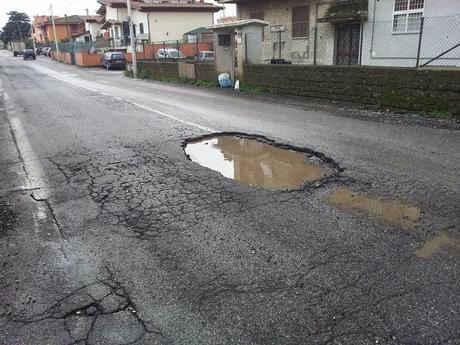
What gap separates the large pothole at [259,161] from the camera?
19.6ft

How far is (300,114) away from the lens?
1108cm

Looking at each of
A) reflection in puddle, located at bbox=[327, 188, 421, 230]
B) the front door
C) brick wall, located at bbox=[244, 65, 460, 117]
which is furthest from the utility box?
reflection in puddle, located at bbox=[327, 188, 421, 230]

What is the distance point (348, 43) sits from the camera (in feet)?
64.8

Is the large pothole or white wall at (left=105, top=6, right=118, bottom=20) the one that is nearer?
the large pothole

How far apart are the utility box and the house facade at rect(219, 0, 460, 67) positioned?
2.46 meters

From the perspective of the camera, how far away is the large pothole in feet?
19.6

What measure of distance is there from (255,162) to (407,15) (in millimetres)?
13300

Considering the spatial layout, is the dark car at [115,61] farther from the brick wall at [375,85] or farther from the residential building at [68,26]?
the residential building at [68,26]

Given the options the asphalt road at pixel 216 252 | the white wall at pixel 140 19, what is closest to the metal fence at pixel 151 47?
the white wall at pixel 140 19

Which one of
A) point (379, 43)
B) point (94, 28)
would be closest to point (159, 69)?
point (379, 43)

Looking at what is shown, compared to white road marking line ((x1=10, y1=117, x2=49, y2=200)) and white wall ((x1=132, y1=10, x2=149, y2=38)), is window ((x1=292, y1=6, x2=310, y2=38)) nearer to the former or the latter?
white road marking line ((x1=10, y1=117, x2=49, y2=200))

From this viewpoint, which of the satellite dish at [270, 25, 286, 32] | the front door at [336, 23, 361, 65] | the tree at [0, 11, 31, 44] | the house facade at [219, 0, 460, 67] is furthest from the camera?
the tree at [0, 11, 31, 44]

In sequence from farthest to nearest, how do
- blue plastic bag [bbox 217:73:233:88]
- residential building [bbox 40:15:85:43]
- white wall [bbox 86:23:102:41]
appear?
residential building [bbox 40:15:85:43]
white wall [bbox 86:23:102:41]
blue plastic bag [bbox 217:73:233:88]

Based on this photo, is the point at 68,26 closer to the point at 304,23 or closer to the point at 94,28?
the point at 94,28
